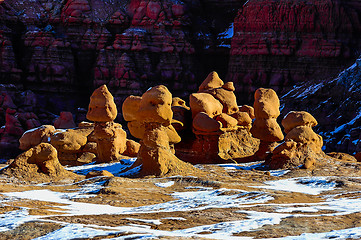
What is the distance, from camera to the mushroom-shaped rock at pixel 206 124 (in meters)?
23.7

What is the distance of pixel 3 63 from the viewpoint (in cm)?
5725

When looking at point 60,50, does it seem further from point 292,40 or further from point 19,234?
point 19,234

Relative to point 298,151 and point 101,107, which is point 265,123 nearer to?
point 298,151

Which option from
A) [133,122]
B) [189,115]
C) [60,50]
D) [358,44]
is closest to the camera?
[133,122]

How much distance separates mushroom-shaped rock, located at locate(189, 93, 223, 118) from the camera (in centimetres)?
2423

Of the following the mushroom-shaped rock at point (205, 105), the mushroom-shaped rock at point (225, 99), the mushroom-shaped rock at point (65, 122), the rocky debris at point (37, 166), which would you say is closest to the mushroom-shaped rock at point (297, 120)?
the mushroom-shaped rock at point (205, 105)

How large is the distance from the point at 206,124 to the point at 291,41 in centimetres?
3058

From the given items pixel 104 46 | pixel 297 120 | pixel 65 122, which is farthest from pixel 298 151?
pixel 104 46

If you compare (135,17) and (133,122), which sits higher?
(135,17)

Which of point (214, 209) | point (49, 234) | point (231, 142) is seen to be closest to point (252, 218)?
point (214, 209)

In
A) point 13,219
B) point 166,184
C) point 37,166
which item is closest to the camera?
point 13,219

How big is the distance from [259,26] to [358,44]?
8.07 m

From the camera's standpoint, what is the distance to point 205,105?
24.2 metres

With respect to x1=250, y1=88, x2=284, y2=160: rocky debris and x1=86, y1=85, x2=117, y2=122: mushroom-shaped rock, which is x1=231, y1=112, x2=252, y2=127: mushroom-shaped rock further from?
x1=86, y1=85, x2=117, y2=122: mushroom-shaped rock
